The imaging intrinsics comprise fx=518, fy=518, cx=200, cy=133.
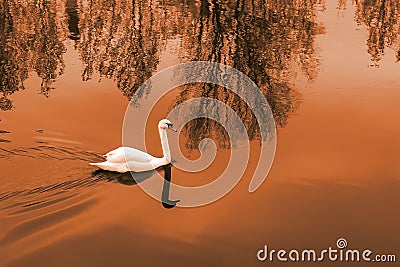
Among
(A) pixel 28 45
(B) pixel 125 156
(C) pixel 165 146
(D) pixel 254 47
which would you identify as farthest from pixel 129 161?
(A) pixel 28 45

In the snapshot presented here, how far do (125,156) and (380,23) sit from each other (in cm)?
1331

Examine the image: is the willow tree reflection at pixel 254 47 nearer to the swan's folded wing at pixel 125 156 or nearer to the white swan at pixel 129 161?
the white swan at pixel 129 161

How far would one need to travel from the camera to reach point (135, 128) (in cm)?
987

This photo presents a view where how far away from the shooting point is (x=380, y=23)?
18266 millimetres

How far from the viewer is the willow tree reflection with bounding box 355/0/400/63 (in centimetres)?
1515

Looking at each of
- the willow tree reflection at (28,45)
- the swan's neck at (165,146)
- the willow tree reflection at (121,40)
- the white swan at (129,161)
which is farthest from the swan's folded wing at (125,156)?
the willow tree reflection at (28,45)

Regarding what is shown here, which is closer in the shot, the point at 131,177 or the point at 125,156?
the point at 125,156

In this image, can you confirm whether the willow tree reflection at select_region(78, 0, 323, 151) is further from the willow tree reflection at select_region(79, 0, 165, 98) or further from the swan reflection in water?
the swan reflection in water

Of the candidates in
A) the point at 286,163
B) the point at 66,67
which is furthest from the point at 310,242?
the point at 66,67

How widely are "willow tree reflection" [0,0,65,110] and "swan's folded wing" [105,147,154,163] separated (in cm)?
364

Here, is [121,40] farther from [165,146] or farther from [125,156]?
[125,156]

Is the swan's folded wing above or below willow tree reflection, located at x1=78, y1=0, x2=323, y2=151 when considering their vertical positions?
below

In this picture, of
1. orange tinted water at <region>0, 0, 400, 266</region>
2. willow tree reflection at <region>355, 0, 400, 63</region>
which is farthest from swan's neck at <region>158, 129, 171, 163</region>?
willow tree reflection at <region>355, 0, 400, 63</region>

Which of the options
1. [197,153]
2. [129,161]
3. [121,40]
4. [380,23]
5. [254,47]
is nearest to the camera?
[129,161]
